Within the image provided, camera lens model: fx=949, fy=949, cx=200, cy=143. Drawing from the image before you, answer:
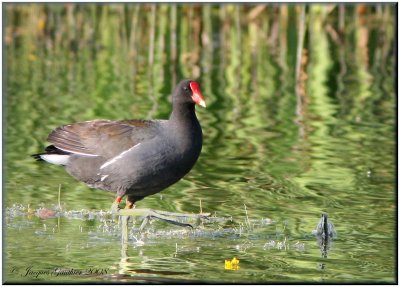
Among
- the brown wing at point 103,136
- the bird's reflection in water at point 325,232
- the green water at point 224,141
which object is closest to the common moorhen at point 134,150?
the brown wing at point 103,136

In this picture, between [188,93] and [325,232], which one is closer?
[325,232]

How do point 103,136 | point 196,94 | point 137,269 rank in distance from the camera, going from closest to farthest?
point 137,269 < point 196,94 < point 103,136

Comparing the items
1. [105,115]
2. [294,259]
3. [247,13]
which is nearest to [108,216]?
[294,259]

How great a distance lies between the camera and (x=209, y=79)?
16172 millimetres

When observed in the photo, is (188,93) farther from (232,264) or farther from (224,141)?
(224,141)

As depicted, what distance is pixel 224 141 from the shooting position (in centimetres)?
1115

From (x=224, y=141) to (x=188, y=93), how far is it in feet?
12.1

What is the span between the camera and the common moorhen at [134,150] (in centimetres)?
723

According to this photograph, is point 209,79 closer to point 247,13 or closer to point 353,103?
point 353,103

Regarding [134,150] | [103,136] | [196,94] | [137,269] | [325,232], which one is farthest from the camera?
[103,136]

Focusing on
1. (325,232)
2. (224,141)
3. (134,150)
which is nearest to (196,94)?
(134,150)

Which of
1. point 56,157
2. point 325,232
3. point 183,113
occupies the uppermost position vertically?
point 183,113

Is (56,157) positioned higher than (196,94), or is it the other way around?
(196,94)

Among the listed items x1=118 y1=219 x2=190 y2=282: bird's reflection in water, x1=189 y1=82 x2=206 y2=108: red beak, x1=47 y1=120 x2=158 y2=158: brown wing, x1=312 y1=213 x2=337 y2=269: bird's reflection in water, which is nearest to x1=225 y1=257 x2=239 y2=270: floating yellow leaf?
x1=118 y1=219 x2=190 y2=282: bird's reflection in water
